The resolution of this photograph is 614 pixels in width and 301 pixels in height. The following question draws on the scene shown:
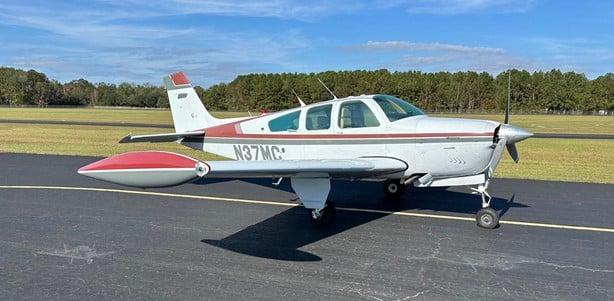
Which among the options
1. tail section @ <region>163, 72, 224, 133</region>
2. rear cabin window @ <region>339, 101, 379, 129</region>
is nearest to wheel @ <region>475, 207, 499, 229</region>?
rear cabin window @ <region>339, 101, 379, 129</region>

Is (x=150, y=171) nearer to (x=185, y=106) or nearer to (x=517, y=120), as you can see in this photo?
(x=185, y=106)

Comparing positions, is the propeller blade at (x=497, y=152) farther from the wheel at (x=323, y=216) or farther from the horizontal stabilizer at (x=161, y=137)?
the horizontal stabilizer at (x=161, y=137)

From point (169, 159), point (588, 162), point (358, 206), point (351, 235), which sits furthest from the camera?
point (588, 162)

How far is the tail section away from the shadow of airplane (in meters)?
1.95

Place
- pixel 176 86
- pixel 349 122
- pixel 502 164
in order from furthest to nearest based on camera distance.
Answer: pixel 502 164 < pixel 176 86 < pixel 349 122

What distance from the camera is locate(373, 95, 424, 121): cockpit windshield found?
772cm

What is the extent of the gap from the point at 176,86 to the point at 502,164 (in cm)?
1074

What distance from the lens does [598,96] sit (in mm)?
128750

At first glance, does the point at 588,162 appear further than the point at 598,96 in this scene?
Answer: No

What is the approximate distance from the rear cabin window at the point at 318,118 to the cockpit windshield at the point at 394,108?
0.89m

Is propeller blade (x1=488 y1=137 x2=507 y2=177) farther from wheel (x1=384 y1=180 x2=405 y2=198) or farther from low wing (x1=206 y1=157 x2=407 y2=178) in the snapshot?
wheel (x1=384 y1=180 x2=405 y2=198)

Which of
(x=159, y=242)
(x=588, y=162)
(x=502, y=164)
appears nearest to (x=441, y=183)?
(x=159, y=242)

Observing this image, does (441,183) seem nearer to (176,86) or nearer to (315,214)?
(315,214)

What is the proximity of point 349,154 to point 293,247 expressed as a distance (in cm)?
229
